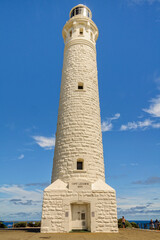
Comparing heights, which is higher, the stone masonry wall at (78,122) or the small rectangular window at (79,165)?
the stone masonry wall at (78,122)

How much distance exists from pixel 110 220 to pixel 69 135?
7.44 metres

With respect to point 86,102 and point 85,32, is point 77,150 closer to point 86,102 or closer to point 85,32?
point 86,102

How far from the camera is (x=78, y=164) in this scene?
15.8m

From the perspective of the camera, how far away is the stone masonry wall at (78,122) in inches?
617

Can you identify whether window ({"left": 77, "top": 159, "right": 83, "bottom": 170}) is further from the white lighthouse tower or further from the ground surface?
the ground surface

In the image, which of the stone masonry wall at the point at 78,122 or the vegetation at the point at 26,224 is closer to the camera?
the stone masonry wall at the point at 78,122

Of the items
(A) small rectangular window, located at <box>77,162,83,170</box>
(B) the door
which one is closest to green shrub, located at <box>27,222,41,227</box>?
(B) the door

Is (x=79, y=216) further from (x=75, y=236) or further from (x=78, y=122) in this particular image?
(x=78, y=122)

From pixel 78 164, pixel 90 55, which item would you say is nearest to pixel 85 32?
pixel 90 55

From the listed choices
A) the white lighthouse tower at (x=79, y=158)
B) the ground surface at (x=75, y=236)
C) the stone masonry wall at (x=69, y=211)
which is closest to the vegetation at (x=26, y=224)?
the white lighthouse tower at (x=79, y=158)

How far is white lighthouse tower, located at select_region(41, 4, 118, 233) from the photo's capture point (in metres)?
13.4

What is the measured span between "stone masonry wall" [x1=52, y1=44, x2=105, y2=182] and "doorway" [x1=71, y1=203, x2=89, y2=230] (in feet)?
6.91

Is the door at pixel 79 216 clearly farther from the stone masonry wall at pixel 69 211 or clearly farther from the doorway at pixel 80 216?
the stone masonry wall at pixel 69 211

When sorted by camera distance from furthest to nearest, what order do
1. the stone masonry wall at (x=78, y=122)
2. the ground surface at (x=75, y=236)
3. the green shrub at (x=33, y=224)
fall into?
the green shrub at (x=33, y=224) → the stone masonry wall at (x=78, y=122) → the ground surface at (x=75, y=236)
